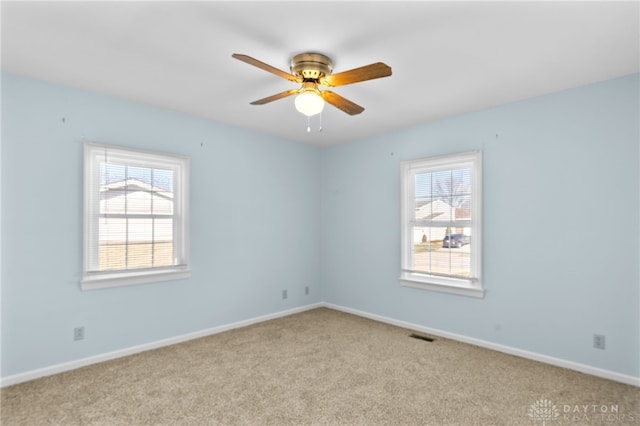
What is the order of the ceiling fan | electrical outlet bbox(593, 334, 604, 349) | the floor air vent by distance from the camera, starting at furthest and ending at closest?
the floor air vent, electrical outlet bbox(593, 334, 604, 349), the ceiling fan

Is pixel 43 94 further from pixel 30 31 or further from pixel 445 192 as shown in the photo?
pixel 445 192

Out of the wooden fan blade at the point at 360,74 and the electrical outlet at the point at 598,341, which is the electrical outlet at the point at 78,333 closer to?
the wooden fan blade at the point at 360,74

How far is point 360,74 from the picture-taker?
2207 mm

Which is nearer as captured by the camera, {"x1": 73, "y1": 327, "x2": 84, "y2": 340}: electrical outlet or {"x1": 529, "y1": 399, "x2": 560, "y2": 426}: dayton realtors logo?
{"x1": 529, "y1": 399, "x2": 560, "y2": 426}: dayton realtors logo

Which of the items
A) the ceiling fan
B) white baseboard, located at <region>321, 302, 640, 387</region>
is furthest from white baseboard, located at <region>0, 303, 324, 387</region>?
the ceiling fan

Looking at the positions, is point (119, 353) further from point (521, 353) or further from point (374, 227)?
point (521, 353)

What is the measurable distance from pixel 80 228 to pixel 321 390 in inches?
103

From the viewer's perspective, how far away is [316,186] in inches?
215

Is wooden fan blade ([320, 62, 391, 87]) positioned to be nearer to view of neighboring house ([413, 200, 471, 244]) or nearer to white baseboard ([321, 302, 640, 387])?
view of neighboring house ([413, 200, 471, 244])

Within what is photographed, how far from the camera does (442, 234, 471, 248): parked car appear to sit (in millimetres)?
3900

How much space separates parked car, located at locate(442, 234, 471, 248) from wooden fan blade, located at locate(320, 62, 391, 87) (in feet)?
7.83

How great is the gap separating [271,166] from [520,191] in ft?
10.1

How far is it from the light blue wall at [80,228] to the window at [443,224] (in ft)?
5.39

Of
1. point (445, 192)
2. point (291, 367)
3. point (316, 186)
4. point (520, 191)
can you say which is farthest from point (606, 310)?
point (316, 186)
